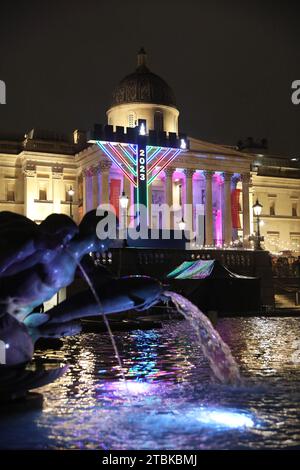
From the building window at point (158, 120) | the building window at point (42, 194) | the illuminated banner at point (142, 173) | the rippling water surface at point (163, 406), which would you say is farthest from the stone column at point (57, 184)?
the rippling water surface at point (163, 406)

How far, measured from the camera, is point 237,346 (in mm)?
13594

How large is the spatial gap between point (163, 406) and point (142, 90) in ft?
196

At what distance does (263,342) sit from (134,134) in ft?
108

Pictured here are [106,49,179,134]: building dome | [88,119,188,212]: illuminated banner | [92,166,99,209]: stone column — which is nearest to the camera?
[88,119,188,212]: illuminated banner

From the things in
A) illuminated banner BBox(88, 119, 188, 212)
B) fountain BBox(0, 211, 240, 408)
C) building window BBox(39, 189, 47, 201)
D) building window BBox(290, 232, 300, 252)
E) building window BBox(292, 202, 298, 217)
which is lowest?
building window BBox(290, 232, 300, 252)

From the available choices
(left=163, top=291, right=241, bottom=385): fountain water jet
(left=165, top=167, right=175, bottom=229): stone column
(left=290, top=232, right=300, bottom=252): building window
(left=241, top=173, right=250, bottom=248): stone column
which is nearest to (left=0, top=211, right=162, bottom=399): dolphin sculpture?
(left=163, top=291, right=241, bottom=385): fountain water jet

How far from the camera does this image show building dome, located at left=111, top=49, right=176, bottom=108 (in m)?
64.7

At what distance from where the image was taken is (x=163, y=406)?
710 centimetres

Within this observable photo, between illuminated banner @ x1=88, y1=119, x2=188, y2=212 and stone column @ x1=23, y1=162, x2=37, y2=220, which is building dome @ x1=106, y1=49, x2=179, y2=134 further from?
illuminated banner @ x1=88, y1=119, x2=188, y2=212

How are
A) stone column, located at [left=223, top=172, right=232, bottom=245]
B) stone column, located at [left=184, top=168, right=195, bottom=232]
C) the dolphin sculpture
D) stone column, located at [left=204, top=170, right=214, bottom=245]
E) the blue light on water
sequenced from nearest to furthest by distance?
the blue light on water → the dolphin sculpture → stone column, located at [left=184, top=168, right=195, bottom=232] → stone column, located at [left=204, top=170, right=214, bottom=245] → stone column, located at [left=223, top=172, right=232, bottom=245]

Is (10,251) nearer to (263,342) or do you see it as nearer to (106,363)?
(106,363)

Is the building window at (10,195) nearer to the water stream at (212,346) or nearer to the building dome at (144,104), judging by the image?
the building dome at (144,104)

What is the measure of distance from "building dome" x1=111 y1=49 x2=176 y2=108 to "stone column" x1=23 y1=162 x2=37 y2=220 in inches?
396
